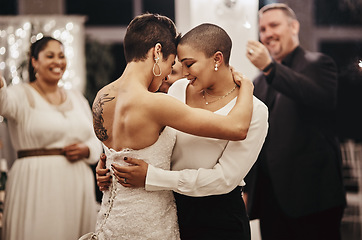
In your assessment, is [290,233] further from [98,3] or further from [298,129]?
[98,3]

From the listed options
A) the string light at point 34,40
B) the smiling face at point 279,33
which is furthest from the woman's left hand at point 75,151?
the smiling face at point 279,33

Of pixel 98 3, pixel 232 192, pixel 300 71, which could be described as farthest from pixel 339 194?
pixel 98 3

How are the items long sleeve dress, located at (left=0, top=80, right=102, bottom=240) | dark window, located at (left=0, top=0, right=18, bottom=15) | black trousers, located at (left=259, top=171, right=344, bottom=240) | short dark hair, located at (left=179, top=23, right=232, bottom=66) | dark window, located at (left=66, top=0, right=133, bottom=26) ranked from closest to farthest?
short dark hair, located at (left=179, top=23, right=232, bottom=66), long sleeve dress, located at (left=0, top=80, right=102, bottom=240), black trousers, located at (left=259, top=171, right=344, bottom=240), dark window, located at (left=0, top=0, right=18, bottom=15), dark window, located at (left=66, top=0, right=133, bottom=26)

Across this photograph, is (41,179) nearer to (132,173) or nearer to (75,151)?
(75,151)

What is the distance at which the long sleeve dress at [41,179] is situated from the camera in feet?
8.75

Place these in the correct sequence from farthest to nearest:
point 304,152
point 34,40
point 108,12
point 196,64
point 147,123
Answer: point 108,12
point 34,40
point 304,152
point 196,64
point 147,123

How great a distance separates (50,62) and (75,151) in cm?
56

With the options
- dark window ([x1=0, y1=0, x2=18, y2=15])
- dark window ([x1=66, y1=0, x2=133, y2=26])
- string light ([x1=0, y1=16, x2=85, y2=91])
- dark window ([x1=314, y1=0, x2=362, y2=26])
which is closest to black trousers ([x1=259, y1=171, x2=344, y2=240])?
dark window ([x1=314, y1=0, x2=362, y2=26])

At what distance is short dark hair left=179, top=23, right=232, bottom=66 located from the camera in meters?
1.75

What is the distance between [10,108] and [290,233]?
193 cm

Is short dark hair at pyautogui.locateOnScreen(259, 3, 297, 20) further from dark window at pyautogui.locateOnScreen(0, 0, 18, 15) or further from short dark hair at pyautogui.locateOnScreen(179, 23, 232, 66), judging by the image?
dark window at pyautogui.locateOnScreen(0, 0, 18, 15)

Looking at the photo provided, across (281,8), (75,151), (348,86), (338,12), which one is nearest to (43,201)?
(75,151)

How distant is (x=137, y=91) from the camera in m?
1.63

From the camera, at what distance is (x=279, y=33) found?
3.04 meters
